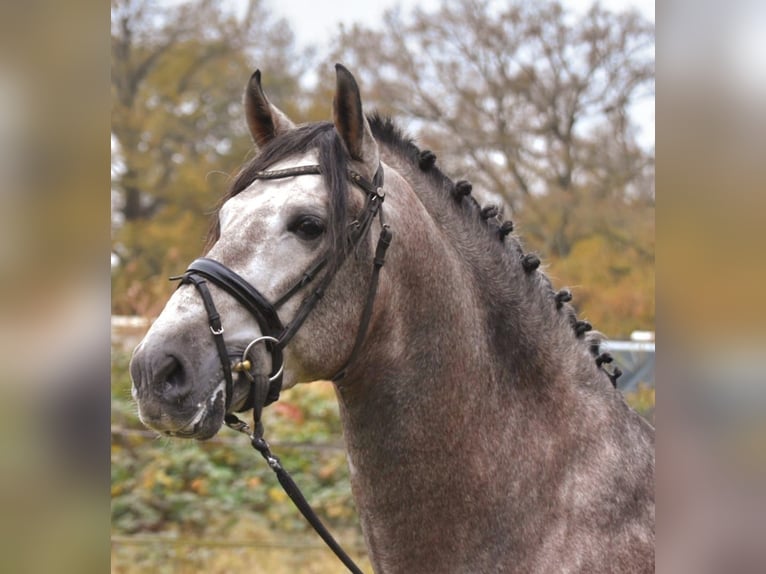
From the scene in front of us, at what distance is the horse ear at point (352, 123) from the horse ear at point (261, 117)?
0.28 m

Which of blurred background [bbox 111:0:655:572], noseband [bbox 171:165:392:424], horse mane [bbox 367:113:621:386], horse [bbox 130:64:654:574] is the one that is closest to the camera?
noseband [bbox 171:165:392:424]

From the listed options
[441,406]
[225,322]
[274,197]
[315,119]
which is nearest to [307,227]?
[274,197]

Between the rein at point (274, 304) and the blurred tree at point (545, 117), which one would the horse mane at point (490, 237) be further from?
the blurred tree at point (545, 117)

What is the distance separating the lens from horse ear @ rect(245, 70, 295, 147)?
2.74 metres

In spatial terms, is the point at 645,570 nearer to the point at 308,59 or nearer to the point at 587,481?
the point at 587,481

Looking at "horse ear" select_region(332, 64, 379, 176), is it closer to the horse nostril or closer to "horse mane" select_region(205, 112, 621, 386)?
"horse mane" select_region(205, 112, 621, 386)

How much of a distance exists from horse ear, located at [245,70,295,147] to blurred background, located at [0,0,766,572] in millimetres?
730

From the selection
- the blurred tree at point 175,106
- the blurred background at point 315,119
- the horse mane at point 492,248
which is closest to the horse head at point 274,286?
the horse mane at point 492,248

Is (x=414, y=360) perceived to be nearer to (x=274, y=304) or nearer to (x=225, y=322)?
(x=274, y=304)

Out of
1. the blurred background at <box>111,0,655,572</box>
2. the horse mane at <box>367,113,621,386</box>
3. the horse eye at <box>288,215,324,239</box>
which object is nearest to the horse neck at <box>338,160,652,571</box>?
the horse mane at <box>367,113,621,386</box>

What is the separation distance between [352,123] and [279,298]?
64cm
